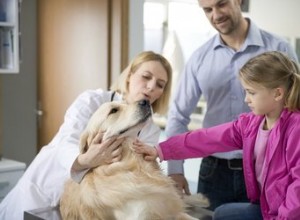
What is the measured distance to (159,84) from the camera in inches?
66.8

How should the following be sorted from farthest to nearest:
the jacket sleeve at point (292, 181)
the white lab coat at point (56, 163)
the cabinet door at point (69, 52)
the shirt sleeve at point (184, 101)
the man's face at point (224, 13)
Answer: the cabinet door at point (69, 52) < the shirt sleeve at point (184, 101) < the man's face at point (224, 13) < the white lab coat at point (56, 163) < the jacket sleeve at point (292, 181)

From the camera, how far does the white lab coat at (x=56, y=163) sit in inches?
64.6

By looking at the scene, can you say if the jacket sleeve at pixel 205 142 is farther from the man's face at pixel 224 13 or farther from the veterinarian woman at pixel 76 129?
the man's face at pixel 224 13

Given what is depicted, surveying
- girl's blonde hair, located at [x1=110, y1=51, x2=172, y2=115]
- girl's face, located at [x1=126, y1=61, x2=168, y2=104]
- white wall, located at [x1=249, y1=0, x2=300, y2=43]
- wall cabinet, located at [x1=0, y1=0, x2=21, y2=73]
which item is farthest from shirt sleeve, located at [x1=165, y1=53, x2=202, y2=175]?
white wall, located at [x1=249, y1=0, x2=300, y2=43]

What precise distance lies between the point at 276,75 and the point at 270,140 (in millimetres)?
187

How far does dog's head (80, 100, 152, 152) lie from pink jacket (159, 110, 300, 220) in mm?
201

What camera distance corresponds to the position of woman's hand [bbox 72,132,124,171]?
135 cm

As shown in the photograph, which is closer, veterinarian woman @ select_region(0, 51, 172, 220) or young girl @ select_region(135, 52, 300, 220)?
young girl @ select_region(135, 52, 300, 220)

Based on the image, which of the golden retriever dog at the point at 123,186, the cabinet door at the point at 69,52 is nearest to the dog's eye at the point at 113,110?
the golden retriever dog at the point at 123,186

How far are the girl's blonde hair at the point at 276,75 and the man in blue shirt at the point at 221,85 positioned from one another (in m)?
0.45

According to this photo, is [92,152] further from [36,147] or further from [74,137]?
[36,147]

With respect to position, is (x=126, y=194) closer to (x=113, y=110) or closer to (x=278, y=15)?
(x=113, y=110)

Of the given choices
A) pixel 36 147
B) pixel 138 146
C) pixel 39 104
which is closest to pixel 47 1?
pixel 39 104

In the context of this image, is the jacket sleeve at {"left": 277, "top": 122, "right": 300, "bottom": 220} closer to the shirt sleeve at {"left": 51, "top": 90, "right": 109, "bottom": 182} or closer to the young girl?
the young girl
